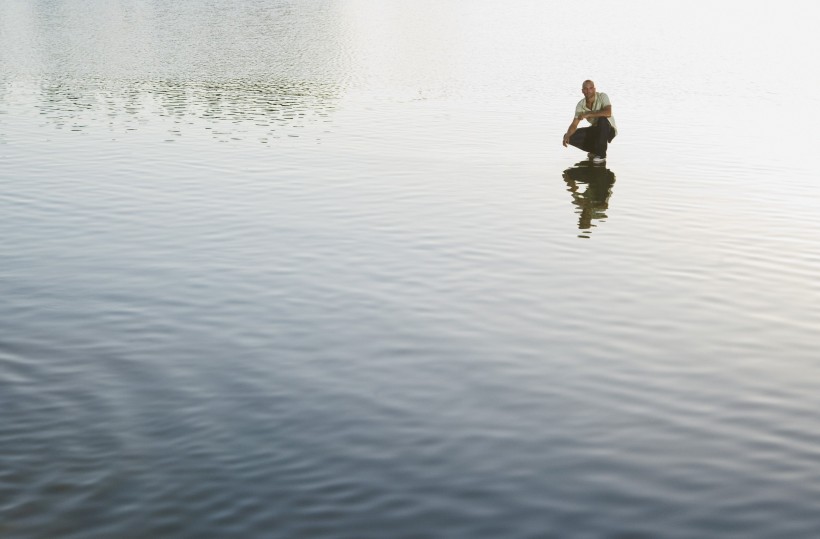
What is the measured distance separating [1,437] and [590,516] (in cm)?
410

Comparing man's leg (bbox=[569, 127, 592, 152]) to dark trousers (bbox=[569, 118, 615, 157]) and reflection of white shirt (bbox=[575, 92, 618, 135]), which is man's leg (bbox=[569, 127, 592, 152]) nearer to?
dark trousers (bbox=[569, 118, 615, 157])

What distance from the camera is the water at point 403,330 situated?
6867mm

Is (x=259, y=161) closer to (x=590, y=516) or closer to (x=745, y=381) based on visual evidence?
(x=745, y=381)

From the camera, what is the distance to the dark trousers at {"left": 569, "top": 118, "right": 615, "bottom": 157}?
823 inches

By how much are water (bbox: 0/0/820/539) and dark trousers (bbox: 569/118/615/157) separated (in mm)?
698

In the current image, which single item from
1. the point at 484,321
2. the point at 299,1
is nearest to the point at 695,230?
the point at 484,321

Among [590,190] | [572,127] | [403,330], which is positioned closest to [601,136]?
[572,127]

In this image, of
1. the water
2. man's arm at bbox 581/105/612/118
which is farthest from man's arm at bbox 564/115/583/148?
the water

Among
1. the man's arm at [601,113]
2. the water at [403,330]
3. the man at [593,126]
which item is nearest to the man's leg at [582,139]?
the man at [593,126]

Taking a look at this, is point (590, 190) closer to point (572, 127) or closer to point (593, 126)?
point (572, 127)

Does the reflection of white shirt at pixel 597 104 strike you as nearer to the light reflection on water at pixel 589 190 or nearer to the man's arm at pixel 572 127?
the man's arm at pixel 572 127

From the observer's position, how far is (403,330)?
10312 mm

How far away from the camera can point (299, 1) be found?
9044 cm

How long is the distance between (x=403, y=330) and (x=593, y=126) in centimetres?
1185
